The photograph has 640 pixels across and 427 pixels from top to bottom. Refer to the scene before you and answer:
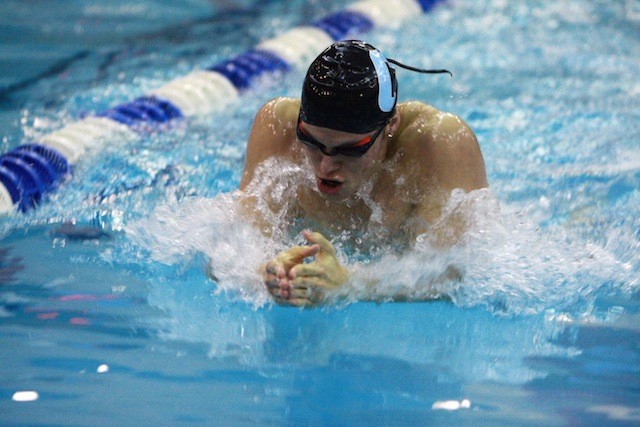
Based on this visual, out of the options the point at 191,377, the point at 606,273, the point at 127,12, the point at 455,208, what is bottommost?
the point at 191,377

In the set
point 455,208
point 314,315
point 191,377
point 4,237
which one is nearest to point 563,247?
point 455,208

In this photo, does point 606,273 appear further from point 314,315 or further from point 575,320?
point 314,315

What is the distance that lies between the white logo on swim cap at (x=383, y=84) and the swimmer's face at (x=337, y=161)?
0.08m

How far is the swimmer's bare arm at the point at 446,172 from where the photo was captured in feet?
9.27

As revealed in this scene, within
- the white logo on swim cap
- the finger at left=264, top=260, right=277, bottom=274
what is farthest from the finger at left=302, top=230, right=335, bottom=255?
the white logo on swim cap

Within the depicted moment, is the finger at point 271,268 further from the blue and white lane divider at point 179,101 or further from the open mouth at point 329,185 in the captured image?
the blue and white lane divider at point 179,101

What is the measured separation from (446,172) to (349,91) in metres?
0.45

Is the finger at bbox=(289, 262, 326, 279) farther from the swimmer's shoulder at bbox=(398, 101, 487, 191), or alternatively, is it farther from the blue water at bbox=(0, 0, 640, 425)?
the swimmer's shoulder at bbox=(398, 101, 487, 191)

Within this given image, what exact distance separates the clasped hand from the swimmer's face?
0.25 meters

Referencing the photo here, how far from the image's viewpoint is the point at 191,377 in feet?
8.31

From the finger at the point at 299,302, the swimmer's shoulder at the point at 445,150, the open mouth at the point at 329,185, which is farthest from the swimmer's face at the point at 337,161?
the finger at the point at 299,302

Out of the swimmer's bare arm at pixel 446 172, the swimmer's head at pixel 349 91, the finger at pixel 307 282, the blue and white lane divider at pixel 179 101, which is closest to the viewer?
the finger at pixel 307 282

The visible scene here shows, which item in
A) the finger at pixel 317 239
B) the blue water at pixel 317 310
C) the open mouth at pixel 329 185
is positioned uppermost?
the open mouth at pixel 329 185

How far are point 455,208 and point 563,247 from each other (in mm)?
665
